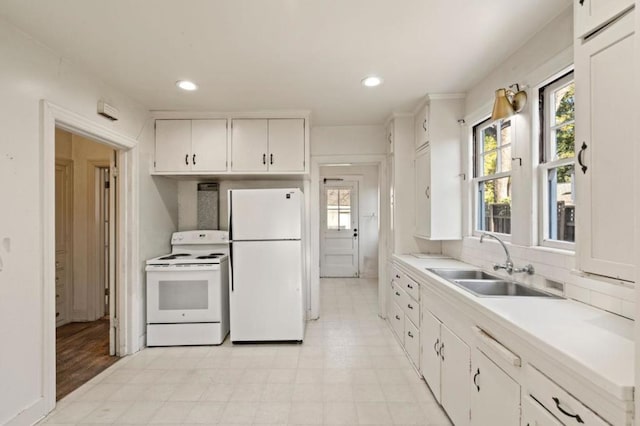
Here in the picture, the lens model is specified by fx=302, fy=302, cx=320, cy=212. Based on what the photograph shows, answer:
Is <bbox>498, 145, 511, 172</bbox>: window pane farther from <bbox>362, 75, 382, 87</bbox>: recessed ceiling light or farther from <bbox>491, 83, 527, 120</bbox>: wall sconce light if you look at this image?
<bbox>362, 75, 382, 87</bbox>: recessed ceiling light

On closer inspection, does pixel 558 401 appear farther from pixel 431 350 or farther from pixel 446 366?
pixel 431 350

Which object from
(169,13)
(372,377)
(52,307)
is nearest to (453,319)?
(372,377)

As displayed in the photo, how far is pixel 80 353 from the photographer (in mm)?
2916

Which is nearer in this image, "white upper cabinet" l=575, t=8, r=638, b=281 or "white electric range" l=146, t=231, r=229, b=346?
"white upper cabinet" l=575, t=8, r=638, b=281

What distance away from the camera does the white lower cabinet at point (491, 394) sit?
1.25 metres

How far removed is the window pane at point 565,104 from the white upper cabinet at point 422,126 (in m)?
1.15

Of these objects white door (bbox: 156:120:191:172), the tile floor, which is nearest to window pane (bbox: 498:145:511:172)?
the tile floor

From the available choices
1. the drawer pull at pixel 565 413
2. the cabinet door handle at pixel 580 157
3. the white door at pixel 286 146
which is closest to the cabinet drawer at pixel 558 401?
the drawer pull at pixel 565 413

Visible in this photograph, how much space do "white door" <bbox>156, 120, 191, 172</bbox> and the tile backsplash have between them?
3.01 metres

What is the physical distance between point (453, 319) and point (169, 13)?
2.39 metres

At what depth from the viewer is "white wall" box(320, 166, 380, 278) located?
20.9 feet

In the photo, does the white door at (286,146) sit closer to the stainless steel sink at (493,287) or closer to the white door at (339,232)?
the stainless steel sink at (493,287)

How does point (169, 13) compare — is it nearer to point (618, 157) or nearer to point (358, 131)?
point (618, 157)

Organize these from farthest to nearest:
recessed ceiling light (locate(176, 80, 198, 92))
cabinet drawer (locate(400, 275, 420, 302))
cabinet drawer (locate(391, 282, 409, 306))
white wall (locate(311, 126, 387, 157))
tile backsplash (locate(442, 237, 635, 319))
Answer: white wall (locate(311, 126, 387, 157)) < cabinet drawer (locate(391, 282, 409, 306)) < recessed ceiling light (locate(176, 80, 198, 92)) < cabinet drawer (locate(400, 275, 420, 302)) < tile backsplash (locate(442, 237, 635, 319))
